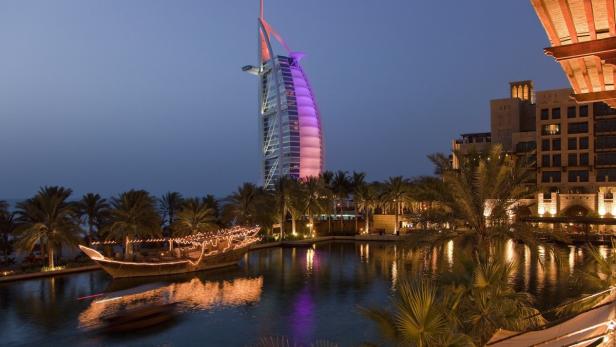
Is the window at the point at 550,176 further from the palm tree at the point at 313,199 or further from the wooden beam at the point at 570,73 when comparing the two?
the wooden beam at the point at 570,73

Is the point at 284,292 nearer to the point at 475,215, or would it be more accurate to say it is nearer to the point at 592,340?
the point at 475,215

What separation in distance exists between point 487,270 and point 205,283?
28191 mm

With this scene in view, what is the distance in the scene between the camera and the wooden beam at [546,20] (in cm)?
647

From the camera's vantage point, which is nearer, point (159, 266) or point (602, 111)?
point (159, 266)

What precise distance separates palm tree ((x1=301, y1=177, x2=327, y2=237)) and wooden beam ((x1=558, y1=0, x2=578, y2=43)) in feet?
189

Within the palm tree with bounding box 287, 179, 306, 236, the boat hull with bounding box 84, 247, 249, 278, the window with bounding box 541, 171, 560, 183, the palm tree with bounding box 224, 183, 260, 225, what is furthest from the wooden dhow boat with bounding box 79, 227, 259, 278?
the window with bounding box 541, 171, 560, 183

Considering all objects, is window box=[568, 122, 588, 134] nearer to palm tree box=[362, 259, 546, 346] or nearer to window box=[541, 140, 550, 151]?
window box=[541, 140, 550, 151]

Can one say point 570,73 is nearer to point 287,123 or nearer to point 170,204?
point 170,204

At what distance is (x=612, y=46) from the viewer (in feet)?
23.5

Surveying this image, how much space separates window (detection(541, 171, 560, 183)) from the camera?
74812mm

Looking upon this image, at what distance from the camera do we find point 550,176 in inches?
2970

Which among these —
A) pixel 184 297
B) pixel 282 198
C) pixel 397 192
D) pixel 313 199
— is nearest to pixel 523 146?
pixel 397 192

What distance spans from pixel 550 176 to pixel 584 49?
74660mm

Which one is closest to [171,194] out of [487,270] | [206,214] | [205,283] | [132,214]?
[206,214]
